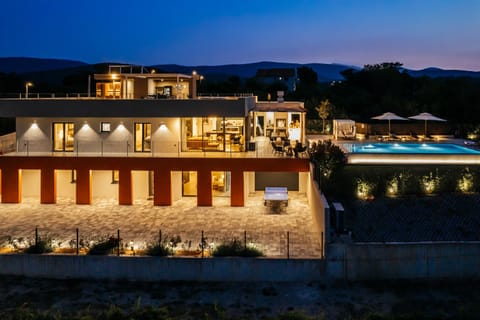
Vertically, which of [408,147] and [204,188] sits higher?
[408,147]

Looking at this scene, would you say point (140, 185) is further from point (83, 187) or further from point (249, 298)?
point (249, 298)

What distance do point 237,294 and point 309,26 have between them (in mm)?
56489

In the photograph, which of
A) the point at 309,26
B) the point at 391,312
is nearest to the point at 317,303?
the point at 391,312

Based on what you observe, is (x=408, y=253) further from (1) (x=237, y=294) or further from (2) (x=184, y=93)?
(2) (x=184, y=93)

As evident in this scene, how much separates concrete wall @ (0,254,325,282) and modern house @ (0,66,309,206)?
7.36 metres

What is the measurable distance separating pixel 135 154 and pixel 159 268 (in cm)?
960

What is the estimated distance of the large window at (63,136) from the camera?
930 inches

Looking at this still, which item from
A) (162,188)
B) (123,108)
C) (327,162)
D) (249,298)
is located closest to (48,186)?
(123,108)

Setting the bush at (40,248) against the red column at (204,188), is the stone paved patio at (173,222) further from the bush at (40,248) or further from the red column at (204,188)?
the bush at (40,248)

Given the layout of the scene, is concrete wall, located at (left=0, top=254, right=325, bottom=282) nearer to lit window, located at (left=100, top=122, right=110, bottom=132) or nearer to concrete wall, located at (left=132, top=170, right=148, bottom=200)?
concrete wall, located at (left=132, top=170, right=148, bottom=200)

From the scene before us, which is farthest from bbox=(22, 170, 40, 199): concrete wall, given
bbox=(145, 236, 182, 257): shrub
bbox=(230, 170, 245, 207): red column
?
bbox=(145, 236, 182, 257): shrub

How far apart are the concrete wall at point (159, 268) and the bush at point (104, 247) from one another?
35cm

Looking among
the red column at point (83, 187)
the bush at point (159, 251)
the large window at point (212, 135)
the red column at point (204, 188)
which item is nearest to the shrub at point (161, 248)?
the bush at point (159, 251)

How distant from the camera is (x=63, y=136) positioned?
2375 centimetres
